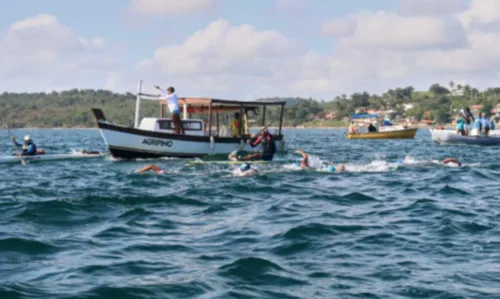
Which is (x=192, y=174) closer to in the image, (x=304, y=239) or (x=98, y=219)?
(x=98, y=219)

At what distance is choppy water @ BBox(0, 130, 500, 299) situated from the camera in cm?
845

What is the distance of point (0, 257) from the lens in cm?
994

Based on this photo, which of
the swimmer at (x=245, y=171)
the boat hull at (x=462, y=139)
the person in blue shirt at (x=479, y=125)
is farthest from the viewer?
the person in blue shirt at (x=479, y=125)

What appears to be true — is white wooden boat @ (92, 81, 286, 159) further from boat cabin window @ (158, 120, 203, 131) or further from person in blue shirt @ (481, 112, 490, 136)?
person in blue shirt @ (481, 112, 490, 136)

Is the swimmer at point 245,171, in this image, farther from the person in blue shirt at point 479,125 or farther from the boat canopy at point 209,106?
the person in blue shirt at point 479,125

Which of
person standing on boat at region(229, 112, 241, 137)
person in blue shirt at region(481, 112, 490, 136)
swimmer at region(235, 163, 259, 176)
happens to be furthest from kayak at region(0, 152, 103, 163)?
person in blue shirt at region(481, 112, 490, 136)

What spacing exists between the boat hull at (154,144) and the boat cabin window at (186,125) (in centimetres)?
104

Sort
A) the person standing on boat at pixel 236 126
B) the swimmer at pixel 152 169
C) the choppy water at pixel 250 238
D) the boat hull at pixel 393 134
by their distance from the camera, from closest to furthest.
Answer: the choppy water at pixel 250 238
the swimmer at pixel 152 169
the person standing on boat at pixel 236 126
the boat hull at pixel 393 134

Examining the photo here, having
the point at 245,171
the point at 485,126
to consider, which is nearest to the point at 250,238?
the point at 245,171

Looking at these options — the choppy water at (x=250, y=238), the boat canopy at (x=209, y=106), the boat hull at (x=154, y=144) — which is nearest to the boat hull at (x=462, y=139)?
the boat canopy at (x=209, y=106)

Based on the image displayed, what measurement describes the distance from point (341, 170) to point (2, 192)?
34.3 ft

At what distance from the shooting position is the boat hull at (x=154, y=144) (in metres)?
27.2

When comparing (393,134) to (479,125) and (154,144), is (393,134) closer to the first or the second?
(479,125)

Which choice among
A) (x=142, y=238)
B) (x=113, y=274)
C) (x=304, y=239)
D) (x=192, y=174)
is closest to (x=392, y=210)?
(x=304, y=239)
